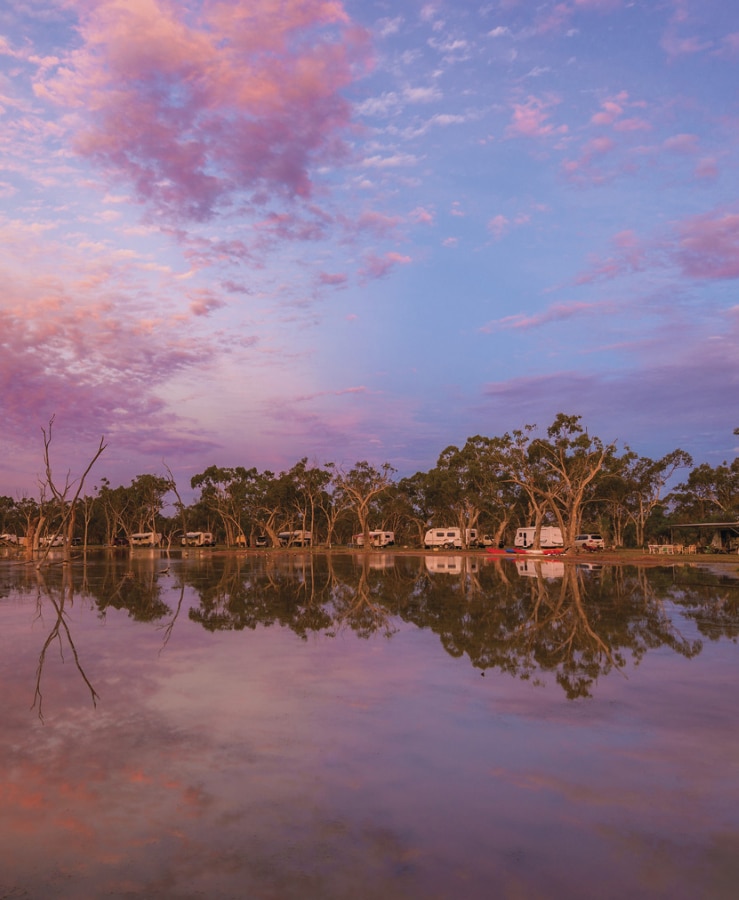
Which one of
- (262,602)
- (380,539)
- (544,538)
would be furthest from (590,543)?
(262,602)

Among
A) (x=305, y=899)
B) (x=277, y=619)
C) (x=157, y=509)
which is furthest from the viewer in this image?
(x=157, y=509)

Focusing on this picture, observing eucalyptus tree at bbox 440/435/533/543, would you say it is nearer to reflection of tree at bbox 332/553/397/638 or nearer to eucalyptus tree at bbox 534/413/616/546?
eucalyptus tree at bbox 534/413/616/546

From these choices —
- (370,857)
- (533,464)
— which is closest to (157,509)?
(533,464)

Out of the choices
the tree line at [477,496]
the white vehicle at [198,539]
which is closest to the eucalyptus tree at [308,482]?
the tree line at [477,496]

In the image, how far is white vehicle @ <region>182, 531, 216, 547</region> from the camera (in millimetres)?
131250

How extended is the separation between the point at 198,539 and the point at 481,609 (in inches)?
4564

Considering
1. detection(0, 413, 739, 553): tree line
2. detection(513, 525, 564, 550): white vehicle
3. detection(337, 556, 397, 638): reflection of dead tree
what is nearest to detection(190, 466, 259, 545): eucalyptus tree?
detection(0, 413, 739, 553): tree line

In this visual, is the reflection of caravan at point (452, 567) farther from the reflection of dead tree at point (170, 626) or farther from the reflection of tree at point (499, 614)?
the reflection of dead tree at point (170, 626)

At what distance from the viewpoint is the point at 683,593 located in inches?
1148

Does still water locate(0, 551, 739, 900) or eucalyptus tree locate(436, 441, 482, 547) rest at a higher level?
eucalyptus tree locate(436, 441, 482, 547)

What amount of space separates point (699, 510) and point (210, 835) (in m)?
107

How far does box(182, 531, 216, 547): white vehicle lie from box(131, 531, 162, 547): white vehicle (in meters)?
5.65

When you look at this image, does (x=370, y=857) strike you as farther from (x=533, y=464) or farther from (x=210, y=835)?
(x=533, y=464)

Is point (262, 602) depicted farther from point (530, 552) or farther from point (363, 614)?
point (530, 552)
